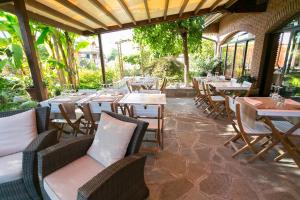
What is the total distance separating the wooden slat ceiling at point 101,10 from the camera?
3.45m

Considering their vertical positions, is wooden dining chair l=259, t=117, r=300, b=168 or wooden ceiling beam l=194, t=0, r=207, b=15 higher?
wooden ceiling beam l=194, t=0, r=207, b=15

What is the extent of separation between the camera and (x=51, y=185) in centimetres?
180

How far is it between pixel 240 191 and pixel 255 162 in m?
0.85

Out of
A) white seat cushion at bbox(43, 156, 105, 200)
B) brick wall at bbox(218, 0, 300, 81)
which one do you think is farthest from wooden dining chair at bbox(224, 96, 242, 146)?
brick wall at bbox(218, 0, 300, 81)

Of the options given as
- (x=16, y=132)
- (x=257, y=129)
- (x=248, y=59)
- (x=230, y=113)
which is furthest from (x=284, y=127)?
(x=248, y=59)

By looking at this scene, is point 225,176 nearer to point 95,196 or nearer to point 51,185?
point 95,196

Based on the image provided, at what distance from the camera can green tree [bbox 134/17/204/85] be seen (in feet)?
24.8

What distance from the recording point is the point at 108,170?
1710mm

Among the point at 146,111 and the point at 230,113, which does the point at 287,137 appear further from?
the point at 146,111

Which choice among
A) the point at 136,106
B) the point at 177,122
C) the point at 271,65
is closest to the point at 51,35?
the point at 136,106

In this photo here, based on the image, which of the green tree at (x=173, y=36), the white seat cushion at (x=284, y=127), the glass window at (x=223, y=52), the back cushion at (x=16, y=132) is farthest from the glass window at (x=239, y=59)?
the back cushion at (x=16, y=132)

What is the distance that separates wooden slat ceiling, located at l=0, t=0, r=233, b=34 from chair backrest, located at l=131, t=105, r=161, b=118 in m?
2.14

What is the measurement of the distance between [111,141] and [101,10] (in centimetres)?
306

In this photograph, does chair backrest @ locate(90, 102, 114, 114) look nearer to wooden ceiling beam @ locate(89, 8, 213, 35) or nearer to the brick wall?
wooden ceiling beam @ locate(89, 8, 213, 35)
